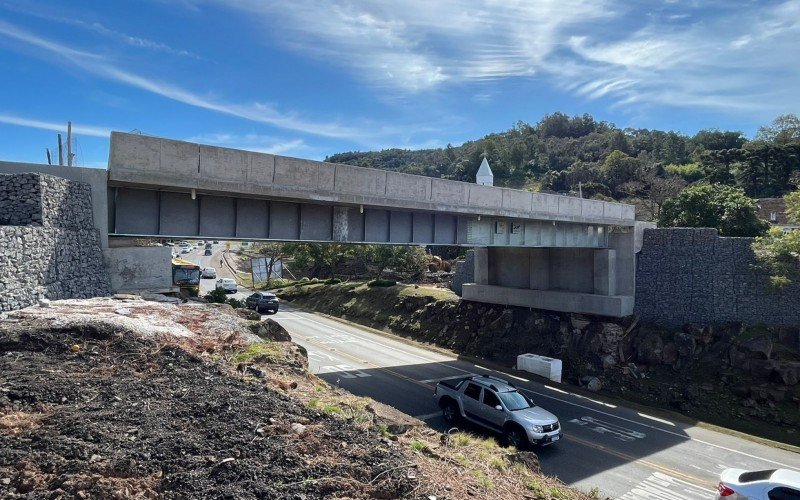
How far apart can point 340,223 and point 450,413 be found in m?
7.50

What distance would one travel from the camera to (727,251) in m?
24.4

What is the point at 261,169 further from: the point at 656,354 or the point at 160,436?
the point at 656,354

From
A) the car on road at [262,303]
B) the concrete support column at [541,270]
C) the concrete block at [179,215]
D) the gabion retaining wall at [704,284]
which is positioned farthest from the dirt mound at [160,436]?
the car on road at [262,303]

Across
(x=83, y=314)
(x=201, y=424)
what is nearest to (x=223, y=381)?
(x=201, y=424)

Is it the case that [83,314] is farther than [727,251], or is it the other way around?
[727,251]

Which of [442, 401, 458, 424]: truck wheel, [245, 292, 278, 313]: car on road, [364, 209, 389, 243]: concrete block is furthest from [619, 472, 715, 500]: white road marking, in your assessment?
[245, 292, 278, 313]: car on road

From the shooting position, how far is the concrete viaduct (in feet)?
42.2

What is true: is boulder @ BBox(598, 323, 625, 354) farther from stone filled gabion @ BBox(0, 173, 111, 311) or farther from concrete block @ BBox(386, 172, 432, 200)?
stone filled gabion @ BBox(0, 173, 111, 311)

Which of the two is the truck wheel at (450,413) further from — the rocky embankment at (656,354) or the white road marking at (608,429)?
the rocky embankment at (656,354)

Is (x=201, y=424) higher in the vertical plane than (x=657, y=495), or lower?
higher

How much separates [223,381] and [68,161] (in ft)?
31.6

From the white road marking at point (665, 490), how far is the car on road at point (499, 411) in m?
2.32

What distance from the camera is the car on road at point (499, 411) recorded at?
13.5 meters

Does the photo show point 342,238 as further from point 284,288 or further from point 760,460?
point 284,288
